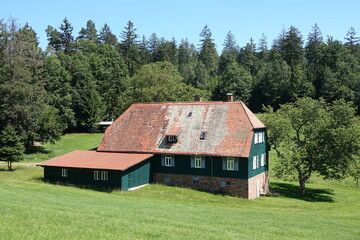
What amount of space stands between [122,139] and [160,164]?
5.83 meters

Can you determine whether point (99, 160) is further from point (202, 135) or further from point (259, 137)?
point (259, 137)

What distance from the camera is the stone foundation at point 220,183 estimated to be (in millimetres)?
34656

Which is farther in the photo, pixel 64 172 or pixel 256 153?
pixel 64 172

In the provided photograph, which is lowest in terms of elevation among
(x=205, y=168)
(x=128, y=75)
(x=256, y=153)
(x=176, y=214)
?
(x=176, y=214)

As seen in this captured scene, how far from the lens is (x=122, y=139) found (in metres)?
41.6

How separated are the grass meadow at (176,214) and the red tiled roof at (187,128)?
4.54m

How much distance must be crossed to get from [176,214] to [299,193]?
2156 cm

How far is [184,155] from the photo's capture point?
37.2m

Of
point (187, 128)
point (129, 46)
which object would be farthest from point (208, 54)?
point (187, 128)

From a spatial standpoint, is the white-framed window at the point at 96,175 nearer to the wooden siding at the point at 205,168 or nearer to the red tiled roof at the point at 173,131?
the wooden siding at the point at 205,168

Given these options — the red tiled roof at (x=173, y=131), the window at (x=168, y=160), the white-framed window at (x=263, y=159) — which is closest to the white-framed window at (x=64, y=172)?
the window at (x=168, y=160)

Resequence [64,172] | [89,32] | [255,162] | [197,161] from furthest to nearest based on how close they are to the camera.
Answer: [89,32], [64,172], [197,161], [255,162]

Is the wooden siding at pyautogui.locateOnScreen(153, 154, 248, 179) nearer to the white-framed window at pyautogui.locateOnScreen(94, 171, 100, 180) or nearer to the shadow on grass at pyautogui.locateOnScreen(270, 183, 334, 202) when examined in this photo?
the shadow on grass at pyautogui.locateOnScreen(270, 183, 334, 202)

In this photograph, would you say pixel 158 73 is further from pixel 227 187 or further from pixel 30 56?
pixel 227 187
